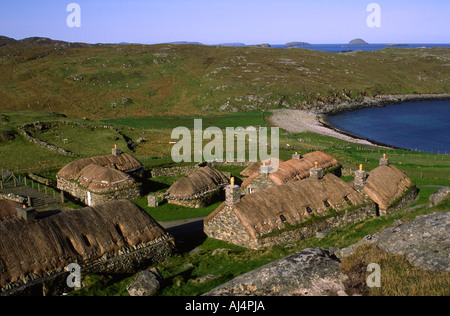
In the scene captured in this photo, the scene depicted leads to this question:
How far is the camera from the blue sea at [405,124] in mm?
98713

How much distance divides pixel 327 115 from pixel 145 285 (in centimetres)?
12322

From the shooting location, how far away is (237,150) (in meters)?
69.6

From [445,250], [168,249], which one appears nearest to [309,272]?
[445,250]

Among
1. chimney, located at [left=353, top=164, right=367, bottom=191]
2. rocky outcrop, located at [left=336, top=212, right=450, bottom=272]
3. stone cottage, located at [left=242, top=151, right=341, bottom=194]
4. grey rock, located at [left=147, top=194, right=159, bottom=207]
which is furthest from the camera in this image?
grey rock, located at [left=147, top=194, right=159, bottom=207]

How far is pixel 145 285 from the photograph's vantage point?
20.3 meters

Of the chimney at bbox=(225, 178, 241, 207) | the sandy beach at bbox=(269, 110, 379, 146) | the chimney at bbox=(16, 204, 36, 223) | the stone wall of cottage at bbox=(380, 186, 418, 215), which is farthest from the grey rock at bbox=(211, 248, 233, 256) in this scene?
the sandy beach at bbox=(269, 110, 379, 146)

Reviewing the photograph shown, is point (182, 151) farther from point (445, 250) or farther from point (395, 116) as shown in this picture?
point (395, 116)

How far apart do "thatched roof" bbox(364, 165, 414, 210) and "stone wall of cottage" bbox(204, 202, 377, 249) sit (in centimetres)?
455

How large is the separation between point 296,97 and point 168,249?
119m

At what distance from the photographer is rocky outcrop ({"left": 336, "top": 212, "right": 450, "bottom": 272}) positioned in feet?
62.4

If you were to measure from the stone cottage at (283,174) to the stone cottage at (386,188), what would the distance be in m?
6.05

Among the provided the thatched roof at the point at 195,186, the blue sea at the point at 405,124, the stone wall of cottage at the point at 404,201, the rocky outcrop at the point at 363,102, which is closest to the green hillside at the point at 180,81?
the rocky outcrop at the point at 363,102

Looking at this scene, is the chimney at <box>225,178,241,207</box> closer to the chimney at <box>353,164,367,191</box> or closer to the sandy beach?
the chimney at <box>353,164,367,191</box>

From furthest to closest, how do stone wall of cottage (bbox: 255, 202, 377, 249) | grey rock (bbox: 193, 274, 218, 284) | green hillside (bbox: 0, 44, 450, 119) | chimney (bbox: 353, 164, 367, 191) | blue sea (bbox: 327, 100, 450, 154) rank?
green hillside (bbox: 0, 44, 450, 119) < blue sea (bbox: 327, 100, 450, 154) < chimney (bbox: 353, 164, 367, 191) < stone wall of cottage (bbox: 255, 202, 377, 249) < grey rock (bbox: 193, 274, 218, 284)
